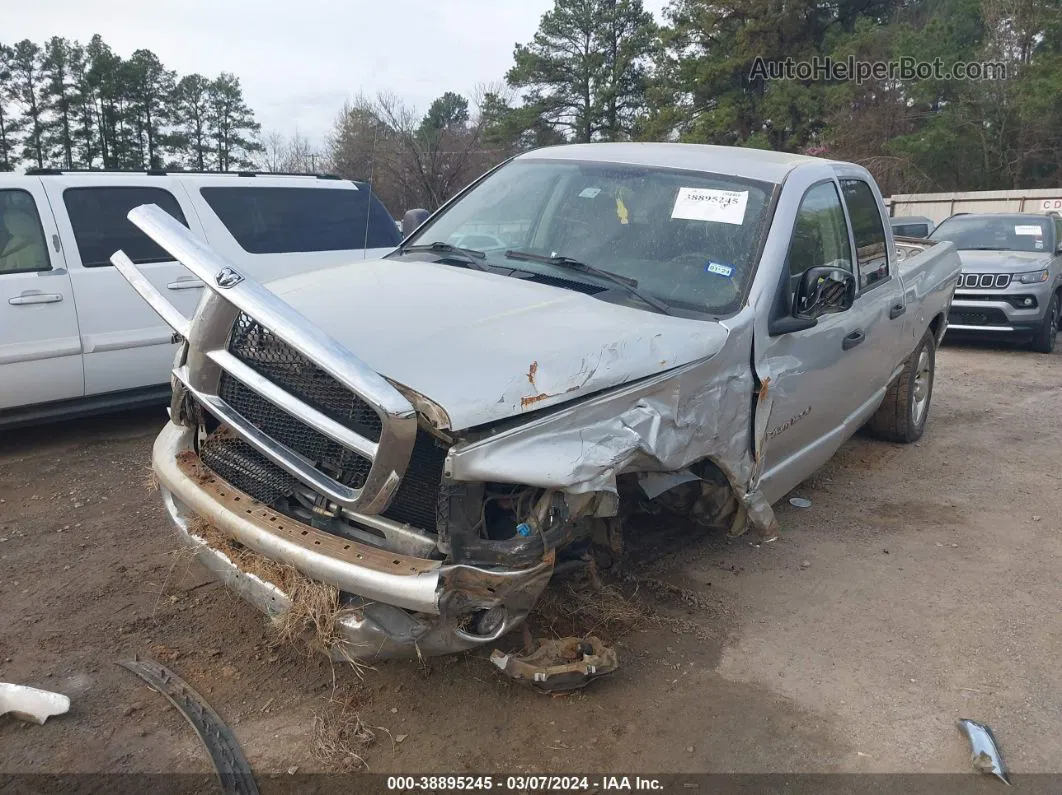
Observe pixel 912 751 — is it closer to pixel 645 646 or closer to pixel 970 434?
pixel 645 646

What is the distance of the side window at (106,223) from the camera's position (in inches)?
221

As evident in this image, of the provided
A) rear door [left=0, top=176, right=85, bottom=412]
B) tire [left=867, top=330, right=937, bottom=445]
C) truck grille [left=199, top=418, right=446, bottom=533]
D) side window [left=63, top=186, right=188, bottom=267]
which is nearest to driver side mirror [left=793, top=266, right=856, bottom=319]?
truck grille [left=199, top=418, right=446, bottom=533]

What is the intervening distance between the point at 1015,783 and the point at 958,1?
35.6 metres

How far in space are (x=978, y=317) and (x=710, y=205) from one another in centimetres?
780

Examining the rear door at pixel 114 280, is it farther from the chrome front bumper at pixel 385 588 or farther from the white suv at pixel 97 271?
the chrome front bumper at pixel 385 588

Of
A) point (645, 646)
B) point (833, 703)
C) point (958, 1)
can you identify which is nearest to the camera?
point (833, 703)

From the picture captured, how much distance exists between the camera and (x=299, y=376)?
2648 mm

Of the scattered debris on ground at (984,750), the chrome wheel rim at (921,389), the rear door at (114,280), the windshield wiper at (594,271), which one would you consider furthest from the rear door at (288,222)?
the scattered debris on ground at (984,750)

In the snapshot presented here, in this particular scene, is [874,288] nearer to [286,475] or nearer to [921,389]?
[921,389]

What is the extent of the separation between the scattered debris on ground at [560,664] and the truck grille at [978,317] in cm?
859

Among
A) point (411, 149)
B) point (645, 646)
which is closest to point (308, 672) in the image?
point (645, 646)

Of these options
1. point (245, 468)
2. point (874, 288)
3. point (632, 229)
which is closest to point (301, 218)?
point (632, 229)

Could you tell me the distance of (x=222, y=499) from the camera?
9.49 ft

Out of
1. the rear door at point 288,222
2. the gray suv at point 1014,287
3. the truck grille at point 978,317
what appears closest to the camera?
the rear door at point 288,222
